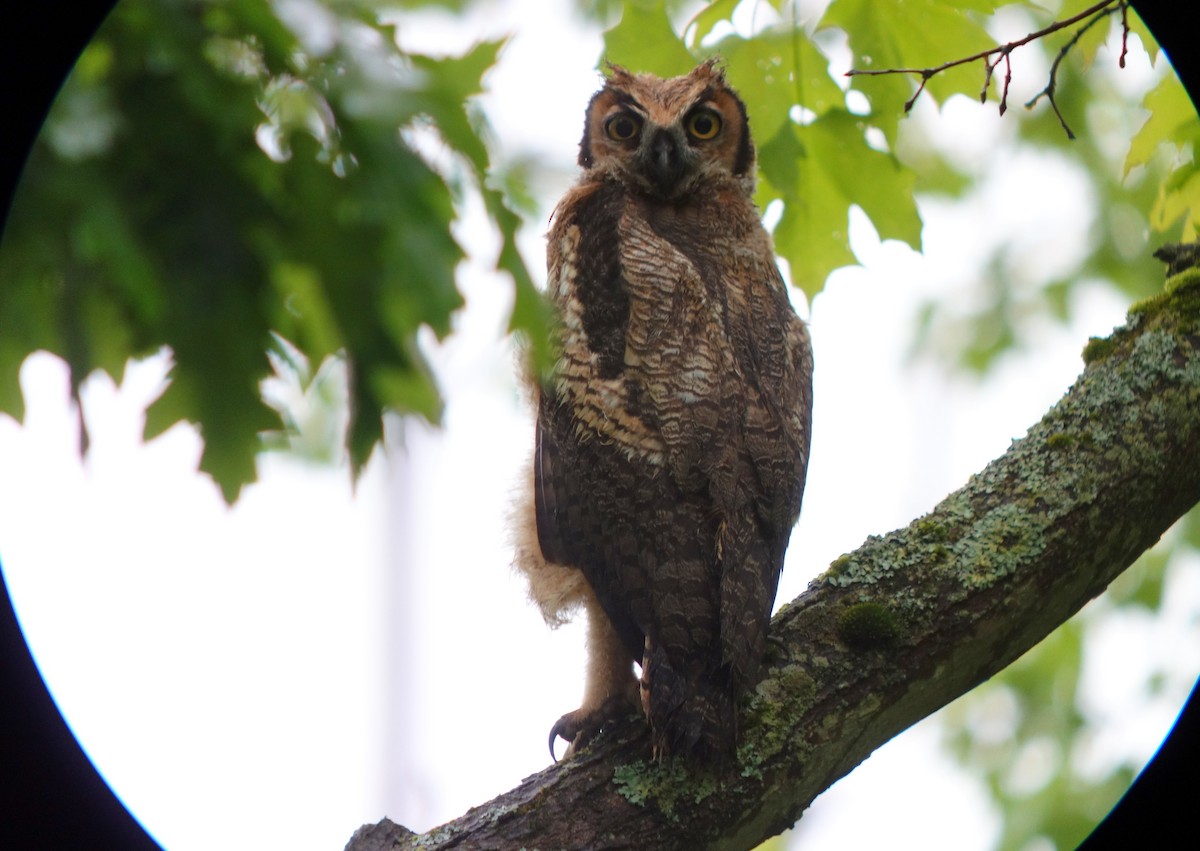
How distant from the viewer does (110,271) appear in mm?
1067

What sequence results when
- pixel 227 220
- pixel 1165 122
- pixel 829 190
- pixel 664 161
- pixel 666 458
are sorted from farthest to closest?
pixel 664 161, pixel 829 190, pixel 1165 122, pixel 666 458, pixel 227 220

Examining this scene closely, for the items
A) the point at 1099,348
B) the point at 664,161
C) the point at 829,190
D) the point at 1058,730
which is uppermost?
the point at 664,161

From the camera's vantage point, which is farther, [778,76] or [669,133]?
[669,133]

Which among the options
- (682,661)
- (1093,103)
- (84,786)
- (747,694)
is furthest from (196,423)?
(1093,103)

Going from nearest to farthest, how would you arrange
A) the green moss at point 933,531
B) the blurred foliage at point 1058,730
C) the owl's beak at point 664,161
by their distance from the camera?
1. the green moss at point 933,531
2. the owl's beak at point 664,161
3. the blurred foliage at point 1058,730

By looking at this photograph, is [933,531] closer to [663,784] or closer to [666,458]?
[666,458]

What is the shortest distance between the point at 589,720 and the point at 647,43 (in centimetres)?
208

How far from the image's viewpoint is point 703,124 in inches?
150

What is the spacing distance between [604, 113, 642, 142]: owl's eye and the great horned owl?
362mm

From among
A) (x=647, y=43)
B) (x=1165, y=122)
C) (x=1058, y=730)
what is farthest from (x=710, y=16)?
(x=1058, y=730)

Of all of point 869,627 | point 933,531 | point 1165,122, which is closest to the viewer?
point 869,627

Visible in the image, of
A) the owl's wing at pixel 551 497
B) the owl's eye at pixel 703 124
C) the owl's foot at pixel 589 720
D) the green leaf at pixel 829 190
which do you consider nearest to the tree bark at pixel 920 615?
the owl's foot at pixel 589 720

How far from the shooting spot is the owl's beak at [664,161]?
359 cm

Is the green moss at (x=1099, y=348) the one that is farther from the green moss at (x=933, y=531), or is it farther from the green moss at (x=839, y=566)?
the green moss at (x=839, y=566)
